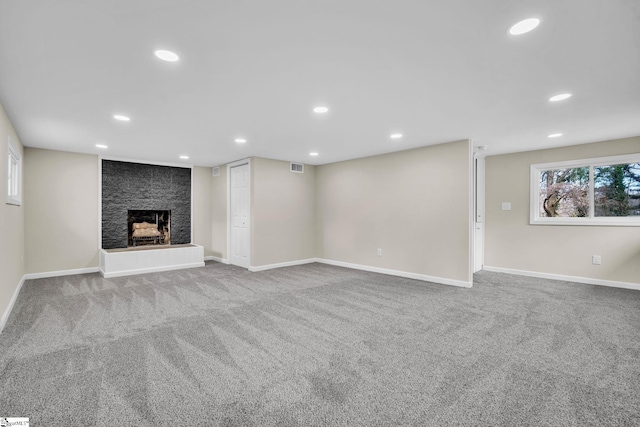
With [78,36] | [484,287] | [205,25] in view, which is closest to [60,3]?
[78,36]

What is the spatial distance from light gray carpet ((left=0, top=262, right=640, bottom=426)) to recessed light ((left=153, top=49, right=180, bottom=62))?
7.34 ft

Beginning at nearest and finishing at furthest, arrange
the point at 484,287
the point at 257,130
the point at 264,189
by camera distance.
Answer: the point at 257,130
the point at 484,287
the point at 264,189

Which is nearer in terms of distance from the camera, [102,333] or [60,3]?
[60,3]

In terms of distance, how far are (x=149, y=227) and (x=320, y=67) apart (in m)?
5.96

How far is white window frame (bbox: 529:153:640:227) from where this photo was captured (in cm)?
452

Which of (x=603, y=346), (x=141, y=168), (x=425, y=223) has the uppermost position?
(x=141, y=168)

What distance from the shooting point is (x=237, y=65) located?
2.29m

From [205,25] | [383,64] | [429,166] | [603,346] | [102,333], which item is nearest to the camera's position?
[205,25]

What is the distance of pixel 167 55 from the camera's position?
2137 mm

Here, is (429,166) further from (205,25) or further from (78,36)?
(78,36)

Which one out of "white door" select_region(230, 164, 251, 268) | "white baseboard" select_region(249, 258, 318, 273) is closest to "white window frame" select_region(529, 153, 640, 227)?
"white baseboard" select_region(249, 258, 318, 273)

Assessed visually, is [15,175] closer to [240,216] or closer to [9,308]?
[9,308]

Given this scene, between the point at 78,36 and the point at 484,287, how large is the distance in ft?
17.4

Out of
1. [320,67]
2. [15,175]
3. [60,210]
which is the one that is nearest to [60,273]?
[60,210]
